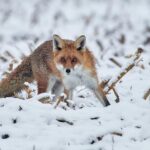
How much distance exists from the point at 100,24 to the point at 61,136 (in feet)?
57.9

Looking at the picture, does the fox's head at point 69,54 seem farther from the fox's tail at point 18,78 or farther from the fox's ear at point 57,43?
the fox's tail at point 18,78

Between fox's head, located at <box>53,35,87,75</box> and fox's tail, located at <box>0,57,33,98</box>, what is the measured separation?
0.67 meters

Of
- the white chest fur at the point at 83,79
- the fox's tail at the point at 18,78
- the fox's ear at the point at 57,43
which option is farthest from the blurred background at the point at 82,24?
the white chest fur at the point at 83,79

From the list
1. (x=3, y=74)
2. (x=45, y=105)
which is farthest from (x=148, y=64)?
(x=45, y=105)

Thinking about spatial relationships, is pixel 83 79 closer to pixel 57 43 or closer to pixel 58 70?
pixel 58 70

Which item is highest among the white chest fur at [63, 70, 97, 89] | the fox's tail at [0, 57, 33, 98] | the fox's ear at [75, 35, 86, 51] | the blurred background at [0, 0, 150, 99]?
the blurred background at [0, 0, 150, 99]

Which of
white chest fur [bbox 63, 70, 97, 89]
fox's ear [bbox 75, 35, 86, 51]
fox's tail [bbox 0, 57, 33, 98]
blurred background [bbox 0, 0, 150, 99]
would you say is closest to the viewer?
white chest fur [bbox 63, 70, 97, 89]

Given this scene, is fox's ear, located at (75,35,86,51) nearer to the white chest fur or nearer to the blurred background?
the white chest fur

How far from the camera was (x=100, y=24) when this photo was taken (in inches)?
961

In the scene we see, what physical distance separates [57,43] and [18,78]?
851mm

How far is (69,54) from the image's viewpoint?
31.0 feet

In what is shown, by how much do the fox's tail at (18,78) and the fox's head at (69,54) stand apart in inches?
26.2

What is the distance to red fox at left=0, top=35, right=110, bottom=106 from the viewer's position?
9.22m

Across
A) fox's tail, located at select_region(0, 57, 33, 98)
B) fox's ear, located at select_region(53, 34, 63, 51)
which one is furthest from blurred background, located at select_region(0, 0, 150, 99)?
fox's ear, located at select_region(53, 34, 63, 51)
